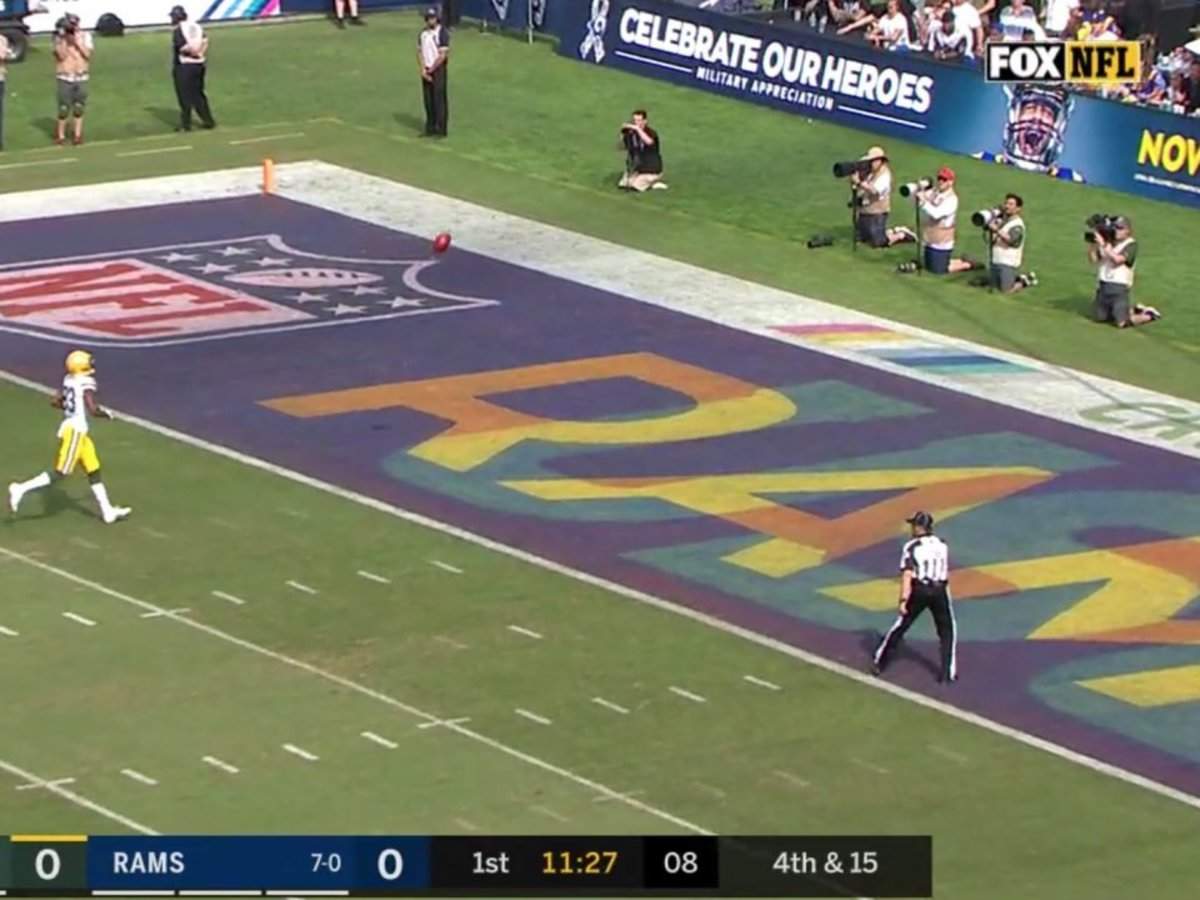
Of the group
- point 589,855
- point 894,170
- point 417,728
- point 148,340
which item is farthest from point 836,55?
point 589,855

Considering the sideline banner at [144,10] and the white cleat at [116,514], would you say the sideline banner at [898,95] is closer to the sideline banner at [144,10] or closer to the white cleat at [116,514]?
the sideline banner at [144,10]

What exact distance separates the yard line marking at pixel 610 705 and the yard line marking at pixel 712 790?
5.98 ft

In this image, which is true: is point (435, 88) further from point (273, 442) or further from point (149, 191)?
point (273, 442)

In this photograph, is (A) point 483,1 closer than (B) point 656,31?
No

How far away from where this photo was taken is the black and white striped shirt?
28.2 metres

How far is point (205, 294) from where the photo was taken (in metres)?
43.0

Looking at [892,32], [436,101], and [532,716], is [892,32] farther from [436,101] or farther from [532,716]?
[532,716]

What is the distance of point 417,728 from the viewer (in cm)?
2742

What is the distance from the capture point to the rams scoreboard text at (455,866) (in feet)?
75.1

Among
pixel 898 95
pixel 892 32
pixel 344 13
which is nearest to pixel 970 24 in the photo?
pixel 892 32

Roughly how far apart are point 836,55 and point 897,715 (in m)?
26.9

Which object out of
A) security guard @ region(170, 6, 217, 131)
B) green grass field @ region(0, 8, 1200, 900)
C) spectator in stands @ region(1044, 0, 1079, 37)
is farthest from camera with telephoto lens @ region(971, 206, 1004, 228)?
security guard @ region(170, 6, 217, 131)

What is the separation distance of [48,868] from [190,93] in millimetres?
31025

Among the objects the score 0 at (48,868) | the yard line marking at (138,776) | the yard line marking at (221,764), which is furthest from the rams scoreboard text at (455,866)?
the yard line marking at (221,764)
